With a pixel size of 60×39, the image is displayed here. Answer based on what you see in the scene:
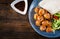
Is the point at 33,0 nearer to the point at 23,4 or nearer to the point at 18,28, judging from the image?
the point at 23,4

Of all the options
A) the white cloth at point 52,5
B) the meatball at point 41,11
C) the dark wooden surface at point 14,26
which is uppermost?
the white cloth at point 52,5

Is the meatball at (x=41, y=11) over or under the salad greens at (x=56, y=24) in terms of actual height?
over

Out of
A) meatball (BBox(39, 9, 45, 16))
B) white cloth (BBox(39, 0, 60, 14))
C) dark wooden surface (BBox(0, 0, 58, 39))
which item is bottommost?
dark wooden surface (BBox(0, 0, 58, 39))

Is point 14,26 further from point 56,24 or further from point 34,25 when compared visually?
point 56,24

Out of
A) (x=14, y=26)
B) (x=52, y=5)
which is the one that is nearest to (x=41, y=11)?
(x=52, y=5)

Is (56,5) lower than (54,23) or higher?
higher

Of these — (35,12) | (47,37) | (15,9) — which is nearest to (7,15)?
(15,9)

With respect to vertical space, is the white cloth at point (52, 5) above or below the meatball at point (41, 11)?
above
